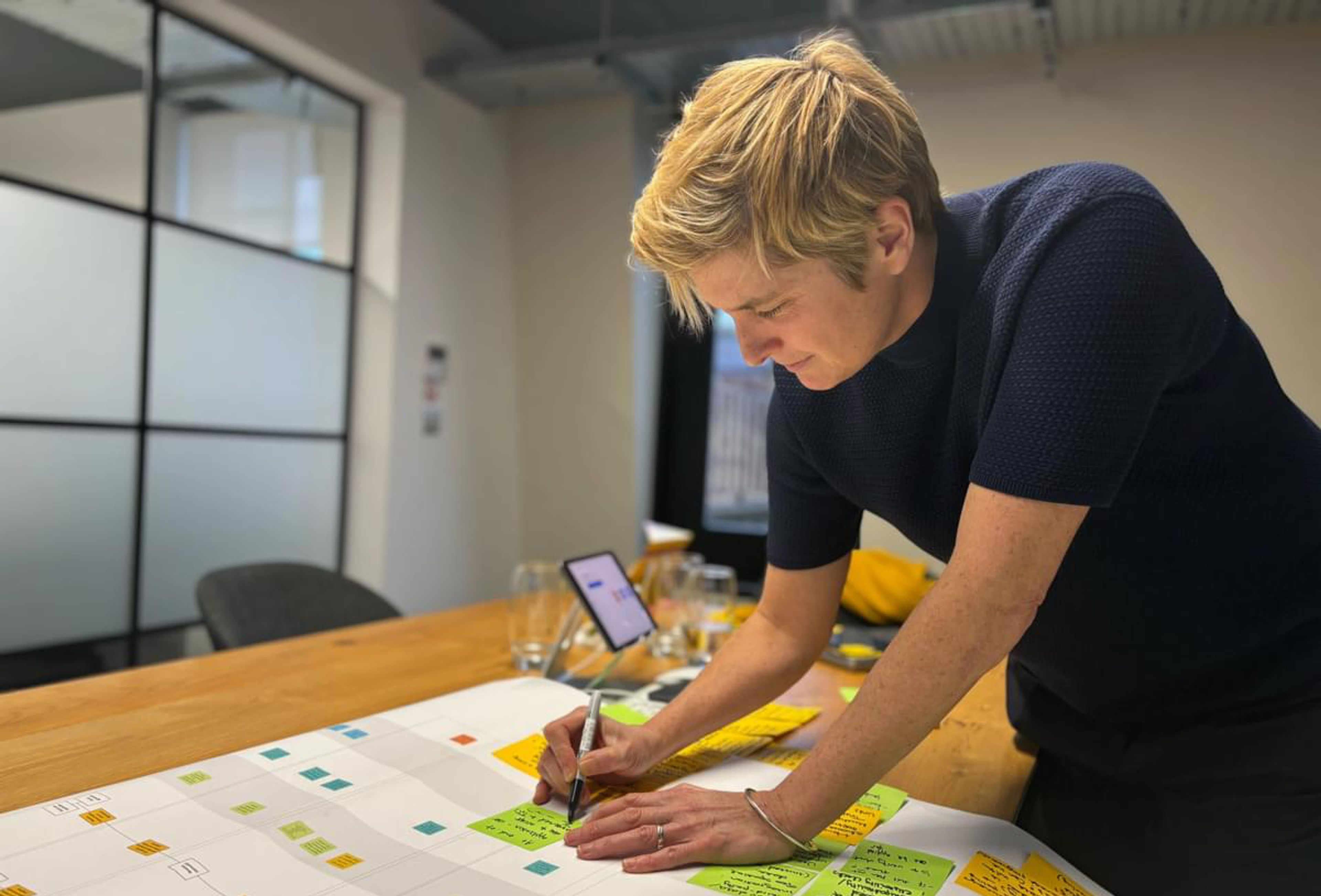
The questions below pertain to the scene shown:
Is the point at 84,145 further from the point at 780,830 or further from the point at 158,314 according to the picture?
the point at 780,830

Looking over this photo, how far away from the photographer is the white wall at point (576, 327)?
4328 millimetres

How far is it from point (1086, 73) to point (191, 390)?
341 centimetres

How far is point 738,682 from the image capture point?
1095mm

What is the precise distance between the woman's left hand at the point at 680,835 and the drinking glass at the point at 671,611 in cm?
74

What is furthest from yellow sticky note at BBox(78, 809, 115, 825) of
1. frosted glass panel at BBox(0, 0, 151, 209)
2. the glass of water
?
frosted glass panel at BBox(0, 0, 151, 209)

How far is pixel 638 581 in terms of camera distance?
205 cm

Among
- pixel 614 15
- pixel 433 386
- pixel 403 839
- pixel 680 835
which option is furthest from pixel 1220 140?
pixel 403 839

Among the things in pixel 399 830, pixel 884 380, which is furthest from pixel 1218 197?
pixel 399 830

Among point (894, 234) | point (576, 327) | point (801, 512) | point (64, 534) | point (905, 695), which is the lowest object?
point (64, 534)

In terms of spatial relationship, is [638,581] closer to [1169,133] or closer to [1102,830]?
[1102,830]

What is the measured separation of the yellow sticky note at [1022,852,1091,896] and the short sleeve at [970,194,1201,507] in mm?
326

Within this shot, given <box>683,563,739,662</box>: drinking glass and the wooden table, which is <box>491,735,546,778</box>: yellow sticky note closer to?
the wooden table

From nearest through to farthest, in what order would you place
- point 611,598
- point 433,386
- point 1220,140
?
1. point 611,598
2. point 1220,140
3. point 433,386

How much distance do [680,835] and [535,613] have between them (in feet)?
2.70
